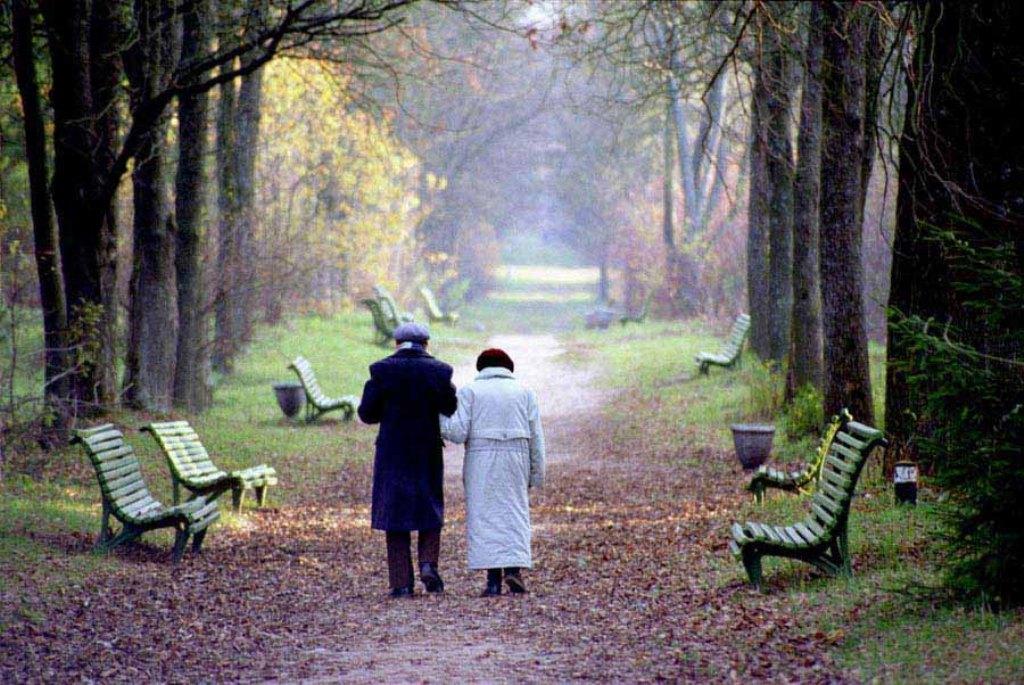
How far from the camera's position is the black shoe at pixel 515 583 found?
8898 millimetres

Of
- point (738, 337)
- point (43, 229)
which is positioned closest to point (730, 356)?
point (738, 337)

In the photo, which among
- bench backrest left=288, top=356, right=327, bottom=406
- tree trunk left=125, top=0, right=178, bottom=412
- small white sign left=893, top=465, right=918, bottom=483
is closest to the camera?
small white sign left=893, top=465, right=918, bottom=483

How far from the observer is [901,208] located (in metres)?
11.3

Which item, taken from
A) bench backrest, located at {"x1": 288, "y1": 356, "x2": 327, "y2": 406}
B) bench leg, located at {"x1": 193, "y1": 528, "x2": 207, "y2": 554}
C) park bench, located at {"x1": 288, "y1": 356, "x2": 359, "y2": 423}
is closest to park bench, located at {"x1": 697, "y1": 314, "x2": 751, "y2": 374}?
park bench, located at {"x1": 288, "y1": 356, "x2": 359, "y2": 423}

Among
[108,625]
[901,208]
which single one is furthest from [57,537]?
[901,208]

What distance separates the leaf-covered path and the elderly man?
1.76 feet

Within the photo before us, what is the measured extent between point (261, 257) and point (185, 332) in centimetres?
441

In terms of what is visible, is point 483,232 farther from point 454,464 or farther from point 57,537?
point 57,537

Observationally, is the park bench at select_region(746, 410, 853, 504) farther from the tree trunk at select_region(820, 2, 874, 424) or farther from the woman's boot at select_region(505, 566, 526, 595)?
the woman's boot at select_region(505, 566, 526, 595)

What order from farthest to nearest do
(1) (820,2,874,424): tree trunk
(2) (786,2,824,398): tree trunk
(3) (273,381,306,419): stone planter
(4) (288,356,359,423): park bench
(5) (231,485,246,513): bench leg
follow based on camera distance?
1. (3) (273,381,306,419): stone planter
2. (4) (288,356,359,423): park bench
3. (2) (786,2,824,398): tree trunk
4. (1) (820,2,874,424): tree trunk
5. (5) (231,485,246,513): bench leg

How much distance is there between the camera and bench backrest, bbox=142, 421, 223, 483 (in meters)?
12.0

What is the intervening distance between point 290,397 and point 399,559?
Answer: 1158 cm

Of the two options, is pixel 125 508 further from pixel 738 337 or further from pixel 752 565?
pixel 738 337

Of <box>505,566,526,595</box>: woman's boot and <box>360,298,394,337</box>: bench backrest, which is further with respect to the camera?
<box>360,298,394,337</box>: bench backrest
